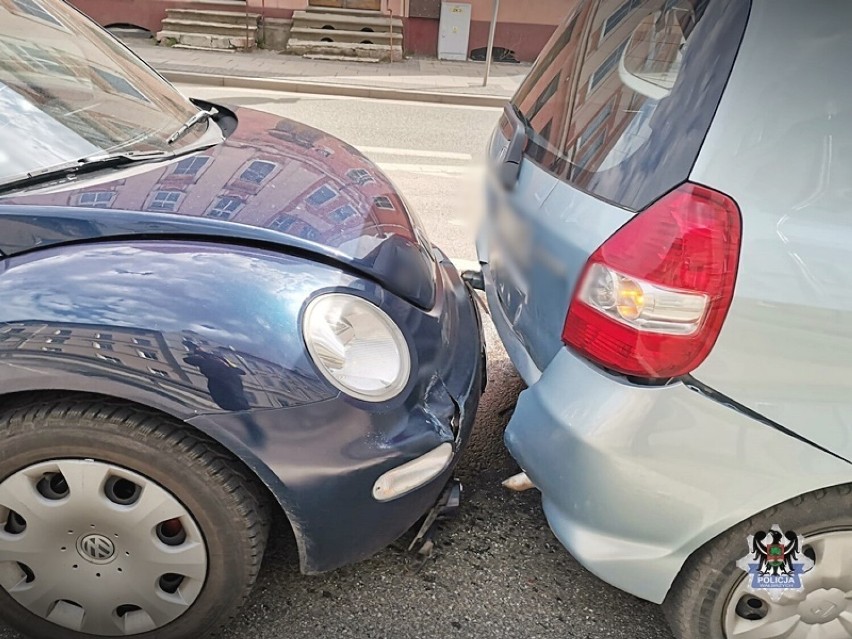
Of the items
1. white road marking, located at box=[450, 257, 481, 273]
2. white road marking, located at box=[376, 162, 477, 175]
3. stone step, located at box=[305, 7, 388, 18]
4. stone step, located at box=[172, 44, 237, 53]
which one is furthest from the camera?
stone step, located at box=[305, 7, 388, 18]

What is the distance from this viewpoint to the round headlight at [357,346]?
5.36 feet

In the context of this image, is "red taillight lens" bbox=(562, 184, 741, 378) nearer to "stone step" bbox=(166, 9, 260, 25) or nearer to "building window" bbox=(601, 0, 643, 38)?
"building window" bbox=(601, 0, 643, 38)

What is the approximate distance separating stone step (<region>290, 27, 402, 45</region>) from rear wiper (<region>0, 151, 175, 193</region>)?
11.4m

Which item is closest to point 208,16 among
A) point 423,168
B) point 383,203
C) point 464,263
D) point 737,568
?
point 423,168

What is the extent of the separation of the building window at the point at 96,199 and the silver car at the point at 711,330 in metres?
1.16

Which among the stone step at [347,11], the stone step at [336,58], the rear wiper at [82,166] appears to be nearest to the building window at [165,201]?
the rear wiper at [82,166]

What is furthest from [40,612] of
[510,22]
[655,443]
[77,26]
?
[510,22]

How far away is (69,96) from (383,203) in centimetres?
105

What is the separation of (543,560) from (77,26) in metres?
2.61

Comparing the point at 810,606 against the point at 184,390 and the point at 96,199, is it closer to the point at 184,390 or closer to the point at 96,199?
the point at 184,390

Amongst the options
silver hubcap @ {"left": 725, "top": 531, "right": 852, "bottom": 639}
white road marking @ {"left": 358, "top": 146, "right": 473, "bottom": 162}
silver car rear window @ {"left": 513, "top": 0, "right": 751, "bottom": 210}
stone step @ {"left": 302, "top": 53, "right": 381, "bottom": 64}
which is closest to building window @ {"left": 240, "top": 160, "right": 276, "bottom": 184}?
silver car rear window @ {"left": 513, "top": 0, "right": 751, "bottom": 210}

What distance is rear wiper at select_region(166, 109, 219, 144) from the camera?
2293 mm

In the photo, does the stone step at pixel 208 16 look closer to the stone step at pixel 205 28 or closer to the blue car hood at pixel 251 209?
the stone step at pixel 205 28

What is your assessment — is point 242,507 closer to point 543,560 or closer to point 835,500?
point 543,560
